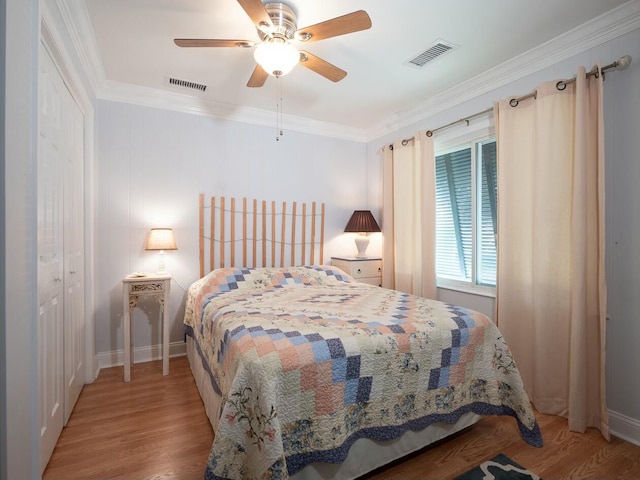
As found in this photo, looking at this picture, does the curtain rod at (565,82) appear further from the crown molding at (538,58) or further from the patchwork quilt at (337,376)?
the patchwork quilt at (337,376)

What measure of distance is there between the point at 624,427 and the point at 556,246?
3.70 ft

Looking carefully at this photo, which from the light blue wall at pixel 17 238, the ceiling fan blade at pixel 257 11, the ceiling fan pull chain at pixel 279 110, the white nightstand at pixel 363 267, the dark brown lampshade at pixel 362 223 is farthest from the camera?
the dark brown lampshade at pixel 362 223

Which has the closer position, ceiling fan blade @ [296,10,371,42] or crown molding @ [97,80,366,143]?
ceiling fan blade @ [296,10,371,42]

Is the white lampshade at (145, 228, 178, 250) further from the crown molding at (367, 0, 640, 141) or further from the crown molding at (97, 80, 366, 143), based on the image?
the crown molding at (367, 0, 640, 141)

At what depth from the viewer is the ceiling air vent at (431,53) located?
231cm

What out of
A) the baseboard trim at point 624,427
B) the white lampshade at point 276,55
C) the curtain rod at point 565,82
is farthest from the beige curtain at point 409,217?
the white lampshade at point 276,55

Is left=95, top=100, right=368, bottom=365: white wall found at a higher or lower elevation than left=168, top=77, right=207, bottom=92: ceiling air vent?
lower

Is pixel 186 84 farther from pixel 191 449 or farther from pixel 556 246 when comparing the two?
pixel 556 246

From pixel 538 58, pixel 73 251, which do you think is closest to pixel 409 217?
pixel 538 58

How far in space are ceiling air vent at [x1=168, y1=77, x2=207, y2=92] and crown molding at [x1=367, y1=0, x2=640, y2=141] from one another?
2071 millimetres

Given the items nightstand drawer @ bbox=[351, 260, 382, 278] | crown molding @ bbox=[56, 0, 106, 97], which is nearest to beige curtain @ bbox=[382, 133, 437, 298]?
nightstand drawer @ bbox=[351, 260, 382, 278]

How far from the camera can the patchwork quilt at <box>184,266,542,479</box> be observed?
130 centimetres

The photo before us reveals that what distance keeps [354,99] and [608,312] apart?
2.64m

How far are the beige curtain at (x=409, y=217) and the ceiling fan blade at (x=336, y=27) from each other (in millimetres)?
1725
